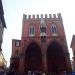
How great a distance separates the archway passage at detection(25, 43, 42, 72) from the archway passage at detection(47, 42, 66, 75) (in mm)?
1807

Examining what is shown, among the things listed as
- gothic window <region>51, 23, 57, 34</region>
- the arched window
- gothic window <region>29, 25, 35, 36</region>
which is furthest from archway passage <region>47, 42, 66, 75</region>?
gothic window <region>29, 25, 35, 36</region>

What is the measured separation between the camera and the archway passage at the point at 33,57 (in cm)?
2991

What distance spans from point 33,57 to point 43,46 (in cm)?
319

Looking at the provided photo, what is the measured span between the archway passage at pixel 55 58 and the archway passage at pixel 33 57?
1.81 meters

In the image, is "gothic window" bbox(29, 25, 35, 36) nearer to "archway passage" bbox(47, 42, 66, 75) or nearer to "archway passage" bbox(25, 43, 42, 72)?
"archway passage" bbox(25, 43, 42, 72)

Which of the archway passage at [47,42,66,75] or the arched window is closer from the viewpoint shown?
the archway passage at [47,42,66,75]

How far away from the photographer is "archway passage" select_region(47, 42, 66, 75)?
97.2 ft

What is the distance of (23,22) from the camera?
32.2 meters

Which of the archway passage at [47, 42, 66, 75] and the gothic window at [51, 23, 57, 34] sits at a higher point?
the gothic window at [51, 23, 57, 34]

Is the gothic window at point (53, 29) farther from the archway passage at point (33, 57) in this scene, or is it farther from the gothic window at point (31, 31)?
the archway passage at point (33, 57)

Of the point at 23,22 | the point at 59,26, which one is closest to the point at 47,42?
the point at 59,26

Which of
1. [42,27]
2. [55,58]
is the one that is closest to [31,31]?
[42,27]

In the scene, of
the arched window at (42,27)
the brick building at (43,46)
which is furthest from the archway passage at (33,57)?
the arched window at (42,27)

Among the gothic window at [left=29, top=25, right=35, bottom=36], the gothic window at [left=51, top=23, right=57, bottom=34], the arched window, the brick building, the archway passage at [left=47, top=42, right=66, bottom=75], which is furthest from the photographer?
the gothic window at [left=51, top=23, right=57, bottom=34]
